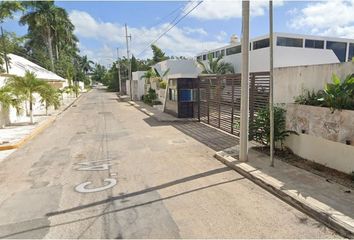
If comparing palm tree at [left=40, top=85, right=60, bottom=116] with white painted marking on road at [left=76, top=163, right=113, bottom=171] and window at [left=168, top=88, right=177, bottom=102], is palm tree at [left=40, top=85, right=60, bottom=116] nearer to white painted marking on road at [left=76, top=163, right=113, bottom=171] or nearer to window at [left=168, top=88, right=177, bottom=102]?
window at [left=168, top=88, right=177, bottom=102]

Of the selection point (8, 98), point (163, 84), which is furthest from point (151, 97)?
point (8, 98)

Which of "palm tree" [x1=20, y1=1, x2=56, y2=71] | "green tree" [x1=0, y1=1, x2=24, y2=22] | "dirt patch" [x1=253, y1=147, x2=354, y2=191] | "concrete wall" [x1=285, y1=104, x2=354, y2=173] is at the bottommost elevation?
"dirt patch" [x1=253, y1=147, x2=354, y2=191]

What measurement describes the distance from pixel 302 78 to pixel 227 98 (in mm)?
4077

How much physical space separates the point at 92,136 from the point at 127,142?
2.20 meters

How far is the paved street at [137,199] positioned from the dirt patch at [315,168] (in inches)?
58.2

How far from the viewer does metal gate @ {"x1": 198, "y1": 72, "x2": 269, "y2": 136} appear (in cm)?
873

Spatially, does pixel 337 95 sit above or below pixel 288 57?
below

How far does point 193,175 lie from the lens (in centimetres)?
649

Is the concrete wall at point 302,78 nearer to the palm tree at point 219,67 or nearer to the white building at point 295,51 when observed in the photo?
the white building at point 295,51

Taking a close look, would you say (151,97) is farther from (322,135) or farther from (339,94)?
(339,94)

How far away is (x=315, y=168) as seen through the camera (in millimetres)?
6344

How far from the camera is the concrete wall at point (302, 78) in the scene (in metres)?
6.42

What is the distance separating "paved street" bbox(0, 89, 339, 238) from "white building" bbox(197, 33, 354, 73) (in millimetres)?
14812

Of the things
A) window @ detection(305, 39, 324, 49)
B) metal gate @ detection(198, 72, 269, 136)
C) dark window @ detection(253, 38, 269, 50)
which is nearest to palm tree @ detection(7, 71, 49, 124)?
metal gate @ detection(198, 72, 269, 136)
